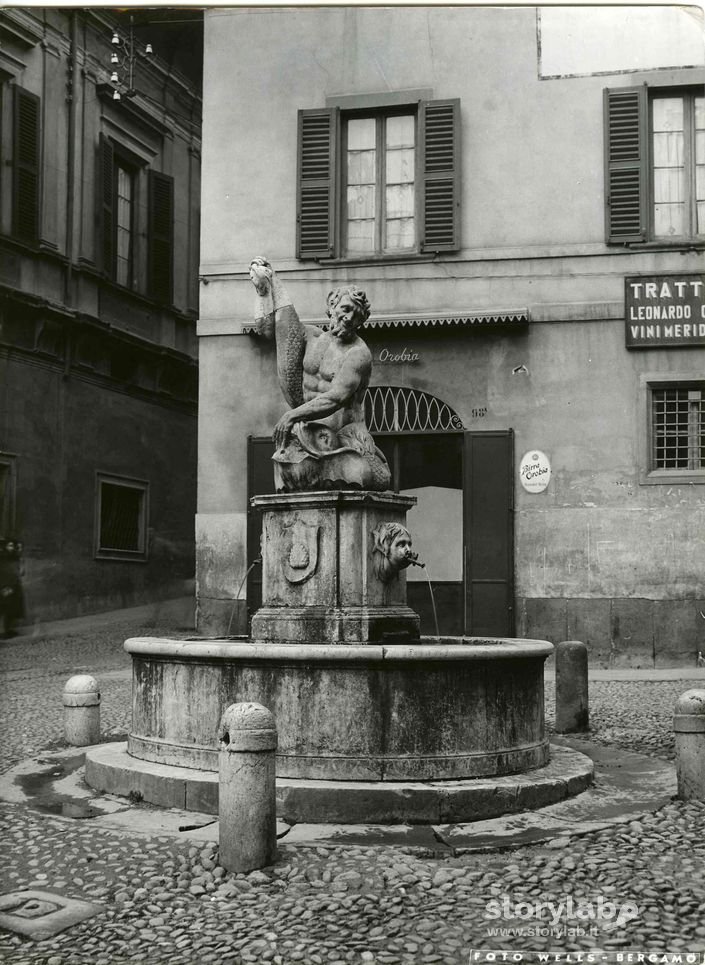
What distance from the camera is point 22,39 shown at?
16.3 m

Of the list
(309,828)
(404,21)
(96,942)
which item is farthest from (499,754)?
(404,21)

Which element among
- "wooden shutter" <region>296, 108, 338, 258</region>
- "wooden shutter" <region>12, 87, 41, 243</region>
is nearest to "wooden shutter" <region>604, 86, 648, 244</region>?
"wooden shutter" <region>296, 108, 338, 258</region>

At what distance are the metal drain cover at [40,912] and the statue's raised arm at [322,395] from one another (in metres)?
3.29

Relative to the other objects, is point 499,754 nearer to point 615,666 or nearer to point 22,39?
point 615,666

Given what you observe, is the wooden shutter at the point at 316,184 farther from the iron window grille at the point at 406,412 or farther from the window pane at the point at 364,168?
the iron window grille at the point at 406,412

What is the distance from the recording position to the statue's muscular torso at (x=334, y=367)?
24.3 ft

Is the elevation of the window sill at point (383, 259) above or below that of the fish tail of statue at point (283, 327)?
above

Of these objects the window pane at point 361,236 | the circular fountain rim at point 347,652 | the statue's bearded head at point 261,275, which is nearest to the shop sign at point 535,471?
the window pane at point 361,236

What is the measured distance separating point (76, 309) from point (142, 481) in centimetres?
344

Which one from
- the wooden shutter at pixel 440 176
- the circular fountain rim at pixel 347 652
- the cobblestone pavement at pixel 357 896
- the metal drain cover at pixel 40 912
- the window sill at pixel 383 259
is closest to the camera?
the cobblestone pavement at pixel 357 896

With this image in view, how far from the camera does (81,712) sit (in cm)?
827

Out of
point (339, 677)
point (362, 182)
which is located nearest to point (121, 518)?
point (362, 182)

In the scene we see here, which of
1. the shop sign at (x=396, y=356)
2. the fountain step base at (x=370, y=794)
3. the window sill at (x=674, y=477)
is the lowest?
the fountain step base at (x=370, y=794)

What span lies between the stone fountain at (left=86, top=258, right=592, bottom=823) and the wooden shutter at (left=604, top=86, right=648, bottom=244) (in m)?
7.84
